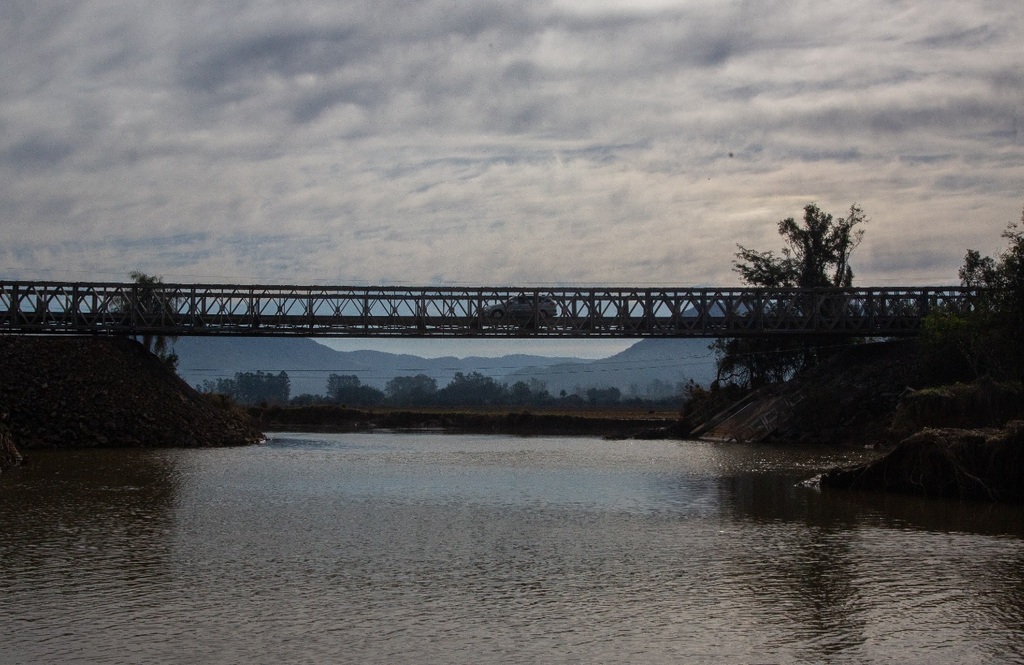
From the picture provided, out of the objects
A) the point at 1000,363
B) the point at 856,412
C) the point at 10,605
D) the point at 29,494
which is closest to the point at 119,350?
the point at 29,494

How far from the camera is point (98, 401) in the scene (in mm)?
60688

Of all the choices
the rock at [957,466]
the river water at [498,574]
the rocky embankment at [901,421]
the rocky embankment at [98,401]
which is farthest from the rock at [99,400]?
the rock at [957,466]

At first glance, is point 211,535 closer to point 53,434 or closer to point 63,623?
point 63,623

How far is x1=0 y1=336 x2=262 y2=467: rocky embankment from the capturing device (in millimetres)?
56688

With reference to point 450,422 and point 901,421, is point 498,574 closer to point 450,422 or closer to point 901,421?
point 901,421

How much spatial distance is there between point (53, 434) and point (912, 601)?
48.4 m

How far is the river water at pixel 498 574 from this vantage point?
1460cm

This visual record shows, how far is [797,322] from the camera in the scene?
277ft

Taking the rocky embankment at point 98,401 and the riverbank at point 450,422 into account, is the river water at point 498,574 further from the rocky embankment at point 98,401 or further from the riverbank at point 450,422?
the riverbank at point 450,422

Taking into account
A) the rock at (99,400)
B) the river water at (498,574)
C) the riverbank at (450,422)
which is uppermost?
the rock at (99,400)

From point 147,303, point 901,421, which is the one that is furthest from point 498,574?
point 147,303

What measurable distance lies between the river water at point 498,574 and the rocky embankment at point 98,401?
2090 centimetres

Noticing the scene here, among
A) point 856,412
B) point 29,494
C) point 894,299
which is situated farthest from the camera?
point 894,299

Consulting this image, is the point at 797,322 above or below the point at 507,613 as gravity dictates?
above
